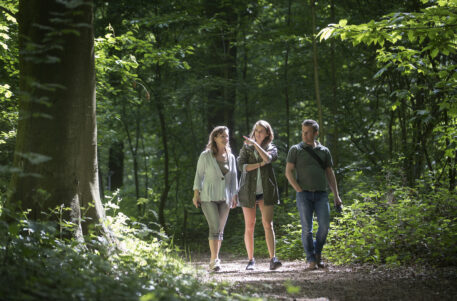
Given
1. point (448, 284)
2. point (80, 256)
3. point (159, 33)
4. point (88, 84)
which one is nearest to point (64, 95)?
point (88, 84)

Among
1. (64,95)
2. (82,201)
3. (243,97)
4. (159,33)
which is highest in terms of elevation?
(159,33)

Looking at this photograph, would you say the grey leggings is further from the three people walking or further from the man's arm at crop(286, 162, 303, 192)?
the man's arm at crop(286, 162, 303, 192)

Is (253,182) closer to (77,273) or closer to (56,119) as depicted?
(56,119)

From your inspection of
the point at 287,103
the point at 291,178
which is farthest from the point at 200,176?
the point at 287,103

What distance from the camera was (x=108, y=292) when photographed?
3562 mm

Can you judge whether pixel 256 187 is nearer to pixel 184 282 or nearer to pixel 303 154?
pixel 303 154

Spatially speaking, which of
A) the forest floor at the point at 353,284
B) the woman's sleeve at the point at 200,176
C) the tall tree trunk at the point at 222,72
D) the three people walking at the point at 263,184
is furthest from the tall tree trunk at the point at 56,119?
the tall tree trunk at the point at 222,72

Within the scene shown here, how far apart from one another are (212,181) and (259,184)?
2.66 ft

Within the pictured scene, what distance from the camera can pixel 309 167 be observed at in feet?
23.2

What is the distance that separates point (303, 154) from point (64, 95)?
12.4ft

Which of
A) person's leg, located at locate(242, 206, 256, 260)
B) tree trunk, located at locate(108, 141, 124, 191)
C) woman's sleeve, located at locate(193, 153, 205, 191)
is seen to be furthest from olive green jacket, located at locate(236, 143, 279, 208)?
tree trunk, located at locate(108, 141, 124, 191)

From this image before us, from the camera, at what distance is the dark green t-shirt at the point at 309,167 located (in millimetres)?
7027

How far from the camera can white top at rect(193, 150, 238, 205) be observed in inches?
289

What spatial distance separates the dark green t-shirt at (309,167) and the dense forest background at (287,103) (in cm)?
134
